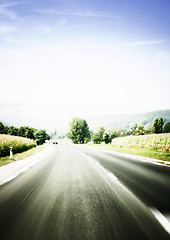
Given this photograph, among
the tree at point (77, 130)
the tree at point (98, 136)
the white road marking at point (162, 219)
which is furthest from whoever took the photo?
the tree at point (77, 130)

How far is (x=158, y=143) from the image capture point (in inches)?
640

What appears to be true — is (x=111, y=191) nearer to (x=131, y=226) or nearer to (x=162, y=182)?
(x=131, y=226)

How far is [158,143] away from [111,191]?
14374 millimetres

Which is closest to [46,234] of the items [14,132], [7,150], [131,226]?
[131,226]

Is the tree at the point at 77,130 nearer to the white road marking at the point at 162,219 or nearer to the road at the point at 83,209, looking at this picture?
the road at the point at 83,209

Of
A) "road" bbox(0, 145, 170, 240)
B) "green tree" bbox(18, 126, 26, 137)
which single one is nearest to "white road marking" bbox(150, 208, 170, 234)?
"road" bbox(0, 145, 170, 240)

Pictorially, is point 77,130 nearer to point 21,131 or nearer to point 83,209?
point 21,131

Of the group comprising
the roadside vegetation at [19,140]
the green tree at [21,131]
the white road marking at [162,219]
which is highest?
the green tree at [21,131]

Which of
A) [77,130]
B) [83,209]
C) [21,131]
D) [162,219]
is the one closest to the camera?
[162,219]

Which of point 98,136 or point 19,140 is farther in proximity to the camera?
point 98,136

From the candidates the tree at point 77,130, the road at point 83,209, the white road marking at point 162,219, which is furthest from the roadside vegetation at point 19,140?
the tree at point 77,130

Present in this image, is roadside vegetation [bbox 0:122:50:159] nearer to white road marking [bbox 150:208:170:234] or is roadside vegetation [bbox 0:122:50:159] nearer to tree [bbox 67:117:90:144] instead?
white road marking [bbox 150:208:170:234]

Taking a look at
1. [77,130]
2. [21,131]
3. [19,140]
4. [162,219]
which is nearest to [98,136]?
[77,130]

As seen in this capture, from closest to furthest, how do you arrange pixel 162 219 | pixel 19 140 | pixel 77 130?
1. pixel 162 219
2. pixel 19 140
3. pixel 77 130
